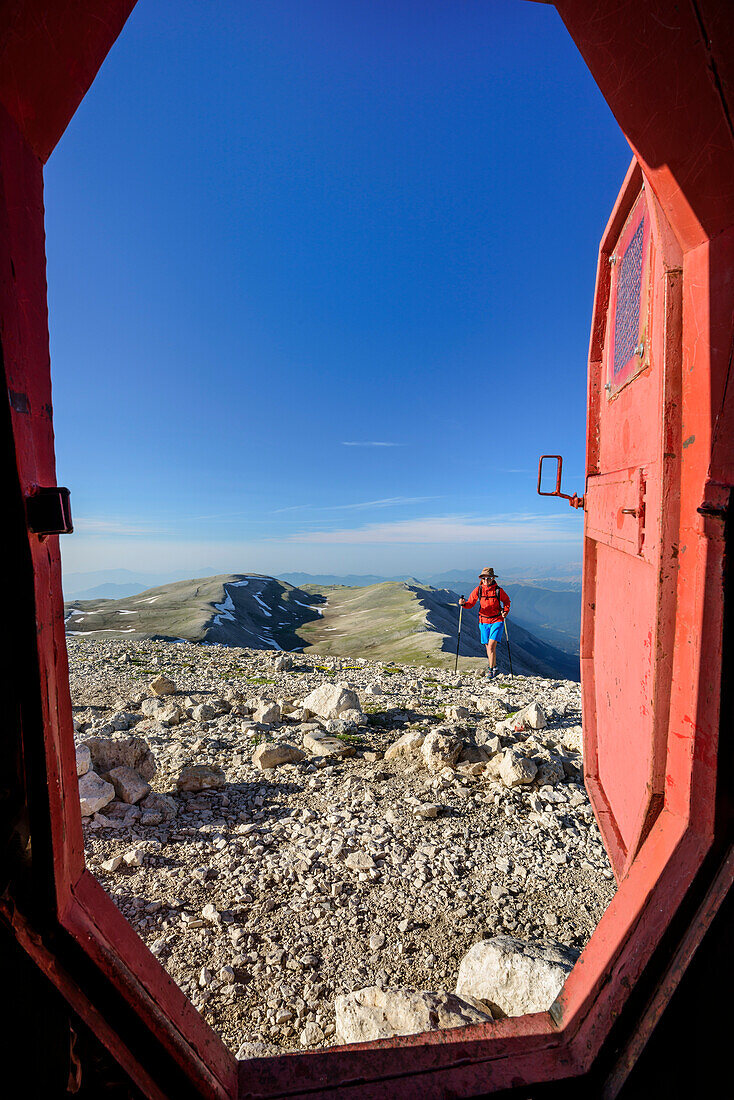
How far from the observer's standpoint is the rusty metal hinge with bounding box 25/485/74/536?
3.95 feet

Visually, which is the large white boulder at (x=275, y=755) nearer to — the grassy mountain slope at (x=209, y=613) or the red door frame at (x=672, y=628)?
the red door frame at (x=672, y=628)

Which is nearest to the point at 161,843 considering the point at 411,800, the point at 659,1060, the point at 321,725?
the point at 411,800

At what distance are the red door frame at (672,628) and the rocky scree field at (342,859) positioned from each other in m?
0.78

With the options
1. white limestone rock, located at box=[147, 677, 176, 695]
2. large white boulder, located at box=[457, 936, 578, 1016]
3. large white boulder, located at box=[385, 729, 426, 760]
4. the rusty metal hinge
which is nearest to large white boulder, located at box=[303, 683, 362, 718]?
large white boulder, located at box=[385, 729, 426, 760]

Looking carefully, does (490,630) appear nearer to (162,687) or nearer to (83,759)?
(162,687)

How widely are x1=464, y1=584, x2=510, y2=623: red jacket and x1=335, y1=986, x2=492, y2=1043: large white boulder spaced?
7991mm

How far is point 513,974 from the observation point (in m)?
2.28

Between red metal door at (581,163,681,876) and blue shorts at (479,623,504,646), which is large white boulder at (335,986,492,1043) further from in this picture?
blue shorts at (479,623,504,646)

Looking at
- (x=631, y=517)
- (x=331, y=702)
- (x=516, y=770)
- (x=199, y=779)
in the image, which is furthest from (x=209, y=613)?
(x=631, y=517)

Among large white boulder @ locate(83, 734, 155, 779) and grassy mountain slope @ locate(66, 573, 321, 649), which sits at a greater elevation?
large white boulder @ locate(83, 734, 155, 779)

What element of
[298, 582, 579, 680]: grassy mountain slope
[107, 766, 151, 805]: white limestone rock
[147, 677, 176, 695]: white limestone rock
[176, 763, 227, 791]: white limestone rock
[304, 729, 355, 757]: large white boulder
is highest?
[107, 766, 151, 805]: white limestone rock

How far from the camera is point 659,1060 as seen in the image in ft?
4.24

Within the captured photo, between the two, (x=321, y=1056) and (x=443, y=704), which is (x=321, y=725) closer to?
(x=443, y=704)

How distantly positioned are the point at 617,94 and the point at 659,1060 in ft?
9.23
